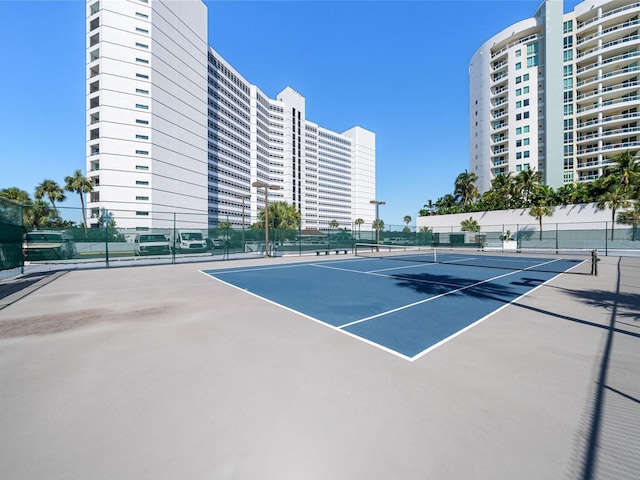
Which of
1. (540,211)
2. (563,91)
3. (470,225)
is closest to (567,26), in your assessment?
(563,91)

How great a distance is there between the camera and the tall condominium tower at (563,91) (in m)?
52.8

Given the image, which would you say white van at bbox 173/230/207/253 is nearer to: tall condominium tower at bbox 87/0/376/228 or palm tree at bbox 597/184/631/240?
tall condominium tower at bbox 87/0/376/228

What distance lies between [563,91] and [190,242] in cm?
8132

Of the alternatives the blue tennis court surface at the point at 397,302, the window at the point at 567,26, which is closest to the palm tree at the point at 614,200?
the blue tennis court surface at the point at 397,302

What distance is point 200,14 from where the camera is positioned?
221 feet

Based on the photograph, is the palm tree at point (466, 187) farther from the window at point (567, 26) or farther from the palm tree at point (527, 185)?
the window at point (567, 26)

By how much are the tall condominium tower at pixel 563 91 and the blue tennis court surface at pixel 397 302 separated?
6595 centimetres

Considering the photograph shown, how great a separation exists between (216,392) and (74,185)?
62.5 metres

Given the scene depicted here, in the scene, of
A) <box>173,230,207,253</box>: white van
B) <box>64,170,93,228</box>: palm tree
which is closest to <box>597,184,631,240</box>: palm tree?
<box>173,230,207,253</box>: white van

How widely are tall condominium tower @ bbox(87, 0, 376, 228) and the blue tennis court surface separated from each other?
20681 millimetres

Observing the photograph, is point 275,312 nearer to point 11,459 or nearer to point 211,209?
point 11,459

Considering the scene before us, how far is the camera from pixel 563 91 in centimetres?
5831

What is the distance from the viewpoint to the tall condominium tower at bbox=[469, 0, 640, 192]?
52.8 m

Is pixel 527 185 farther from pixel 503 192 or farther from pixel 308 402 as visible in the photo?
pixel 308 402
